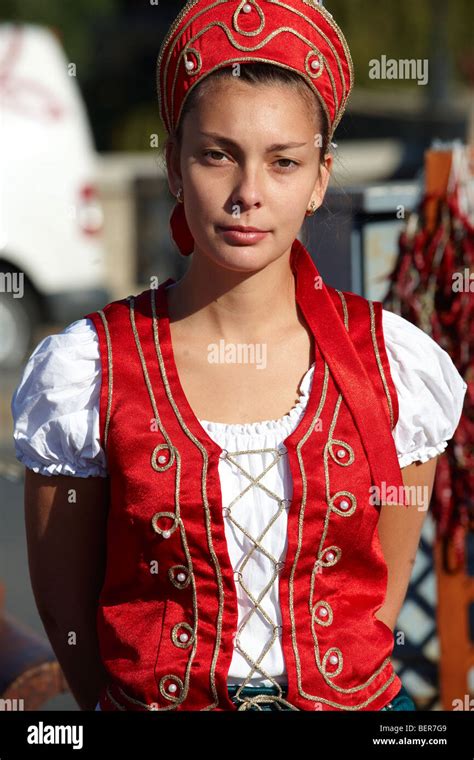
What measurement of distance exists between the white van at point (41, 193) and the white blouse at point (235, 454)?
7.04 m

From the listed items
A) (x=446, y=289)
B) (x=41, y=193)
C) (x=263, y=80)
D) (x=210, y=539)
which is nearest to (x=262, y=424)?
(x=210, y=539)

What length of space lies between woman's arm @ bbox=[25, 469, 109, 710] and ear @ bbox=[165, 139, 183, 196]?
49cm

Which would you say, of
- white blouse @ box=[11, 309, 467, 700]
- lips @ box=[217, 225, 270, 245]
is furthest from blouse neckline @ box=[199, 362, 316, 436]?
lips @ box=[217, 225, 270, 245]

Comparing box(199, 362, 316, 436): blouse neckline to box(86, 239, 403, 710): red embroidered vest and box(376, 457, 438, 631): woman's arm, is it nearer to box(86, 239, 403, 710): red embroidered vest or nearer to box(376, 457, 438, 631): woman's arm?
box(86, 239, 403, 710): red embroidered vest

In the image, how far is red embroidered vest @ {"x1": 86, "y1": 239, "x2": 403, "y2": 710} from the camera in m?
1.92

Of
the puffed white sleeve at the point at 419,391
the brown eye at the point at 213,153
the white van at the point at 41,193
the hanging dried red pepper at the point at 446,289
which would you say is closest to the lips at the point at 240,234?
the brown eye at the point at 213,153

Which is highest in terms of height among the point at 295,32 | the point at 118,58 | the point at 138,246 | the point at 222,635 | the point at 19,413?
the point at 118,58

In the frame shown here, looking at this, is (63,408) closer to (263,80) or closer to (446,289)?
(263,80)

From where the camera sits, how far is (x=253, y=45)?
1.90 m

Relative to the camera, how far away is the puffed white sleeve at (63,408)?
77.2 inches

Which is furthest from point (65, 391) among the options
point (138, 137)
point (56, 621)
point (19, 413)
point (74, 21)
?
point (74, 21)

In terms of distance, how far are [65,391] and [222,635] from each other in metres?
0.45

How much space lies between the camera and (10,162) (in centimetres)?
894
